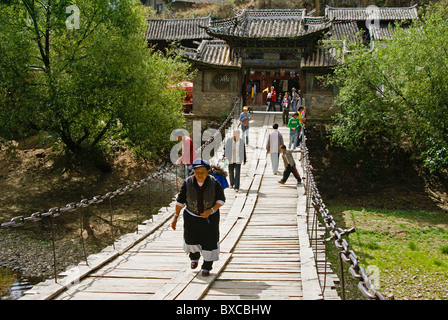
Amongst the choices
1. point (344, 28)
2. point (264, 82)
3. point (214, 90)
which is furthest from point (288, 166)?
point (344, 28)

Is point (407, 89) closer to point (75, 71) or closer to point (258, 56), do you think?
point (258, 56)

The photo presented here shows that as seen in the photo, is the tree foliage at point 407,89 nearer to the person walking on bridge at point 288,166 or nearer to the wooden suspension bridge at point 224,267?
the person walking on bridge at point 288,166

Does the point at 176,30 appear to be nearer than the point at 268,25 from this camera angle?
No

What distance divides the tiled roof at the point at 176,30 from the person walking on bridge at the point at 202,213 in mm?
31597

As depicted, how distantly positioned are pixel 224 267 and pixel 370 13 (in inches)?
1396

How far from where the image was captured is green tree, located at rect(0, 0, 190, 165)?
16.3m

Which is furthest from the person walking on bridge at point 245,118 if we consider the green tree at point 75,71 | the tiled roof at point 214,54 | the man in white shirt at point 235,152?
the tiled roof at point 214,54

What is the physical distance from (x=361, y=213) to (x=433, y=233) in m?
3.38

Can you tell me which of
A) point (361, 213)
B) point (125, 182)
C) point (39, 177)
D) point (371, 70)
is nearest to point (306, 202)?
point (361, 213)

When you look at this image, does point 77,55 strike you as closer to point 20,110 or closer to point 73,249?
point 20,110

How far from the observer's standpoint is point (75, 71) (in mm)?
16562

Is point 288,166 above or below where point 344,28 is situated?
below

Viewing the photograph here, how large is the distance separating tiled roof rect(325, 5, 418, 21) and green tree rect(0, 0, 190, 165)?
23.6 m

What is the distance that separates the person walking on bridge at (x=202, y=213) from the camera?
636 cm
